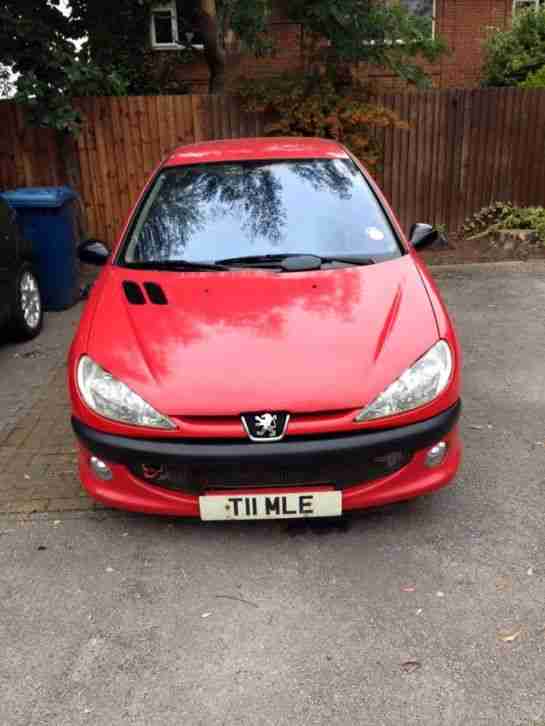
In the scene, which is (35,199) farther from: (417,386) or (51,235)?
(417,386)

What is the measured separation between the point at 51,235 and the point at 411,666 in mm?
5894

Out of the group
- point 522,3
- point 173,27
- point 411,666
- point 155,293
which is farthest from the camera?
point 522,3

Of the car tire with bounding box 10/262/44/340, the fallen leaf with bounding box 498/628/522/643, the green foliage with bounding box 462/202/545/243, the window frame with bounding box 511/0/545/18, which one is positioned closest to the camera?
the fallen leaf with bounding box 498/628/522/643

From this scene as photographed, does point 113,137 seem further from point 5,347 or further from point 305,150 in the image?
point 305,150

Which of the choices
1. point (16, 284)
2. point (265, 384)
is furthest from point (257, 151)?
point (16, 284)

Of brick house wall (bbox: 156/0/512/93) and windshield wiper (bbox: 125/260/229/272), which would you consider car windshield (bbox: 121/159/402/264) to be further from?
brick house wall (bbox: 156/0/512/93)

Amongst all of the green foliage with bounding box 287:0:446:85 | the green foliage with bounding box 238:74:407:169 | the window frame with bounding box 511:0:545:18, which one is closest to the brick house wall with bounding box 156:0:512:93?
the window frame with bounding box 511:0:545:18

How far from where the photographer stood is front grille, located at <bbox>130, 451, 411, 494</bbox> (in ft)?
8.90

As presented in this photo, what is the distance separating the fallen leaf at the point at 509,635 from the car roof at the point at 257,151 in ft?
9.93

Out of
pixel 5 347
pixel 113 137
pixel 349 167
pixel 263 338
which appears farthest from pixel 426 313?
pixel 113 137

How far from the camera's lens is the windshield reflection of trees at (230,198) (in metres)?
3.84

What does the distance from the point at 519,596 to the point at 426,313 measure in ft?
4.22

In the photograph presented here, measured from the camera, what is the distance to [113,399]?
112 inches

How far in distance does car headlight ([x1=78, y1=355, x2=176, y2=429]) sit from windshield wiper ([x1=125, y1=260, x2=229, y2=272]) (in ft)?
2.73
